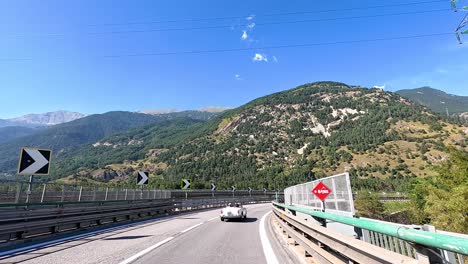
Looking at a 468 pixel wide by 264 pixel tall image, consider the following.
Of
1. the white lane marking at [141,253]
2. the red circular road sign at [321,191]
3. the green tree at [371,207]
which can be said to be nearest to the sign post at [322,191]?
the red circular road sign at [321,191]

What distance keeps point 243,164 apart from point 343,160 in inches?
2383

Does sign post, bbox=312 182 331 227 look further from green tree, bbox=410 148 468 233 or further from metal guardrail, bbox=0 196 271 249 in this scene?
green tree, bbox=410 148 468 233

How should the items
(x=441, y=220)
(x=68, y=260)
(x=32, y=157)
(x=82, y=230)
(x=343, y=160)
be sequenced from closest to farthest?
1. (x=68, y=260)
2. (x=32, y=157)
3. (x=82, y=230)
4. (x=441, y=220)
5. (x=343, y=160)

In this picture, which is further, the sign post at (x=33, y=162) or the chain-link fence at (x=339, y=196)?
the sign post at (x=33, y=162)

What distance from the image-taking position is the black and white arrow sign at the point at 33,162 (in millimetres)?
10547

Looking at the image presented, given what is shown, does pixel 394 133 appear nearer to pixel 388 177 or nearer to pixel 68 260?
pixel 388 177

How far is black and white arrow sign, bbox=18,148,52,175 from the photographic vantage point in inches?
415

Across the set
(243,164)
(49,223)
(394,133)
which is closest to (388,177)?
(394,133)

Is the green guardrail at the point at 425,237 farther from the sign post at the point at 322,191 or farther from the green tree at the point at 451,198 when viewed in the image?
the green tree at the point at 451,198

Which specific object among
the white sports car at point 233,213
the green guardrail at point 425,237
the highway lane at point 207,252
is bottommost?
the highway lane at point 207,252

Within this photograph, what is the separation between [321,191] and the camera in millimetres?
8898

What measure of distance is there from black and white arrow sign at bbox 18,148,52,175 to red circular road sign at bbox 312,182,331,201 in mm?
9996

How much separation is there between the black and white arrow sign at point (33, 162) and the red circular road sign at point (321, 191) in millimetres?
9996

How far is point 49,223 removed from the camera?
1091 cm
